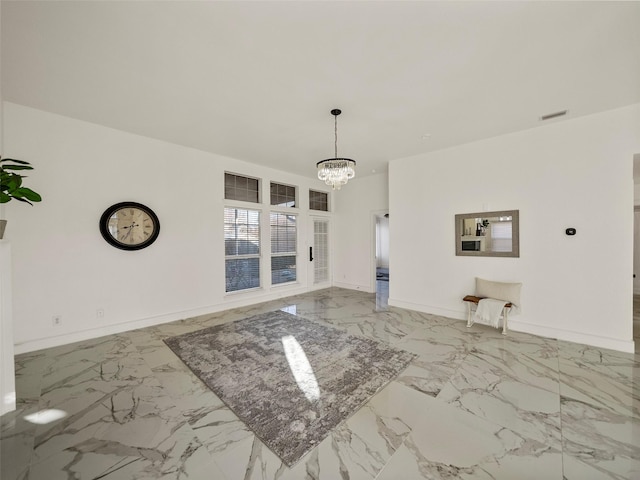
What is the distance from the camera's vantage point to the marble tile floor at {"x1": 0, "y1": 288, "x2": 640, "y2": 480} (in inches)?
59.9

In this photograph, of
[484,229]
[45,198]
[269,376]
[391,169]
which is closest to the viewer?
[269,376]

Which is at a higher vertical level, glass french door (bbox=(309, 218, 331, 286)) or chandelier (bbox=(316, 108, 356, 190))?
chandelier (bbox=(316, 108, 356, 190))

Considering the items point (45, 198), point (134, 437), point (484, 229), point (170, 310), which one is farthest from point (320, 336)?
point (45, 198)

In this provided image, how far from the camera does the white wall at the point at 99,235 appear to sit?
3082 millimetres

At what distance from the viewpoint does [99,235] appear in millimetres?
3547

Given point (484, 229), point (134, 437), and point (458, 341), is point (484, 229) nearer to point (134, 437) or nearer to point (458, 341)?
point (458, 341)

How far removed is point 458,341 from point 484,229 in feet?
6.13

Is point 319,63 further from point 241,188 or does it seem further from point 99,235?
point 99,235

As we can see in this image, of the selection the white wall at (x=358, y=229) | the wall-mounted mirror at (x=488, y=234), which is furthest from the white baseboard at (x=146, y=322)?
the wall-mounted mirror at (x=488, y=234)

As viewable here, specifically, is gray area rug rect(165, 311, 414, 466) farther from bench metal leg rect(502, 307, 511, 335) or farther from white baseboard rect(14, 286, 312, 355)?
bench metal leg rect(502, 307, 511, 335)

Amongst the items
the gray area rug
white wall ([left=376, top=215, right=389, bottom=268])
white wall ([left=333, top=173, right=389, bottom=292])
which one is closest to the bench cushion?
the gray area rug

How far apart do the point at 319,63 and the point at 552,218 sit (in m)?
3.70

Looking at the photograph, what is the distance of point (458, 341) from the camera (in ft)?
10.9

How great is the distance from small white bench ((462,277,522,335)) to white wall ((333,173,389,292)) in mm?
2558
